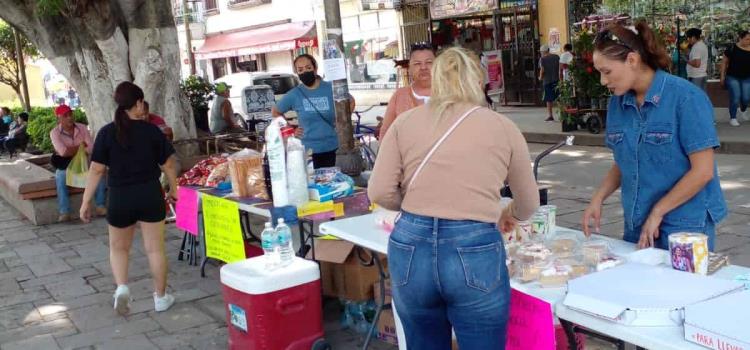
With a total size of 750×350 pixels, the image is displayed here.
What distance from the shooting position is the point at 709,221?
3047mm

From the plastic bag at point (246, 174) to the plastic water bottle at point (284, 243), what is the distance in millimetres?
1008

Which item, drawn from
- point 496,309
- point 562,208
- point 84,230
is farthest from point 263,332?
point 84,230

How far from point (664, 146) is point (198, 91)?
40.4 ft

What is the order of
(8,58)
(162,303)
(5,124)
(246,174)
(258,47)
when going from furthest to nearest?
(258,47) < (8,58) < (5,124) < (162,303) < (246,174)

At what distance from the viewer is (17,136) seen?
1848 centimetres

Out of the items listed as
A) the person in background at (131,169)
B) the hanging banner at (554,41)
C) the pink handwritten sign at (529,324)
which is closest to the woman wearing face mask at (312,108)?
the person in background at (131,169)

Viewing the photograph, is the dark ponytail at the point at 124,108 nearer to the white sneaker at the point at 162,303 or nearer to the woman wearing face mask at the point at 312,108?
the white sneaker at the point at 162,303

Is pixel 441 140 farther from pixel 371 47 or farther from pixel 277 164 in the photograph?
pixel 371 47

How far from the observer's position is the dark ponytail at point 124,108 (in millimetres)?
5117

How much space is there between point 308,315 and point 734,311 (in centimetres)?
257

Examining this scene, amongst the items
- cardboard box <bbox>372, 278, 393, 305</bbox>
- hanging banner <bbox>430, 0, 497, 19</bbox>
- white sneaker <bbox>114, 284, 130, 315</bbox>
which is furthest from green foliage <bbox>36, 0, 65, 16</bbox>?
hanging banner <bbox>430, 0, 497, 19</bbox>

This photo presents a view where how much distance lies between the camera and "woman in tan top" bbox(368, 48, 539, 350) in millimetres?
2619

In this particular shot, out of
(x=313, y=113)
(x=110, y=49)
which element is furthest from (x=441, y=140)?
(x=110, y=49)

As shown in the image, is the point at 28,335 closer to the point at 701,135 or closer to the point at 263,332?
the point at 263,332
